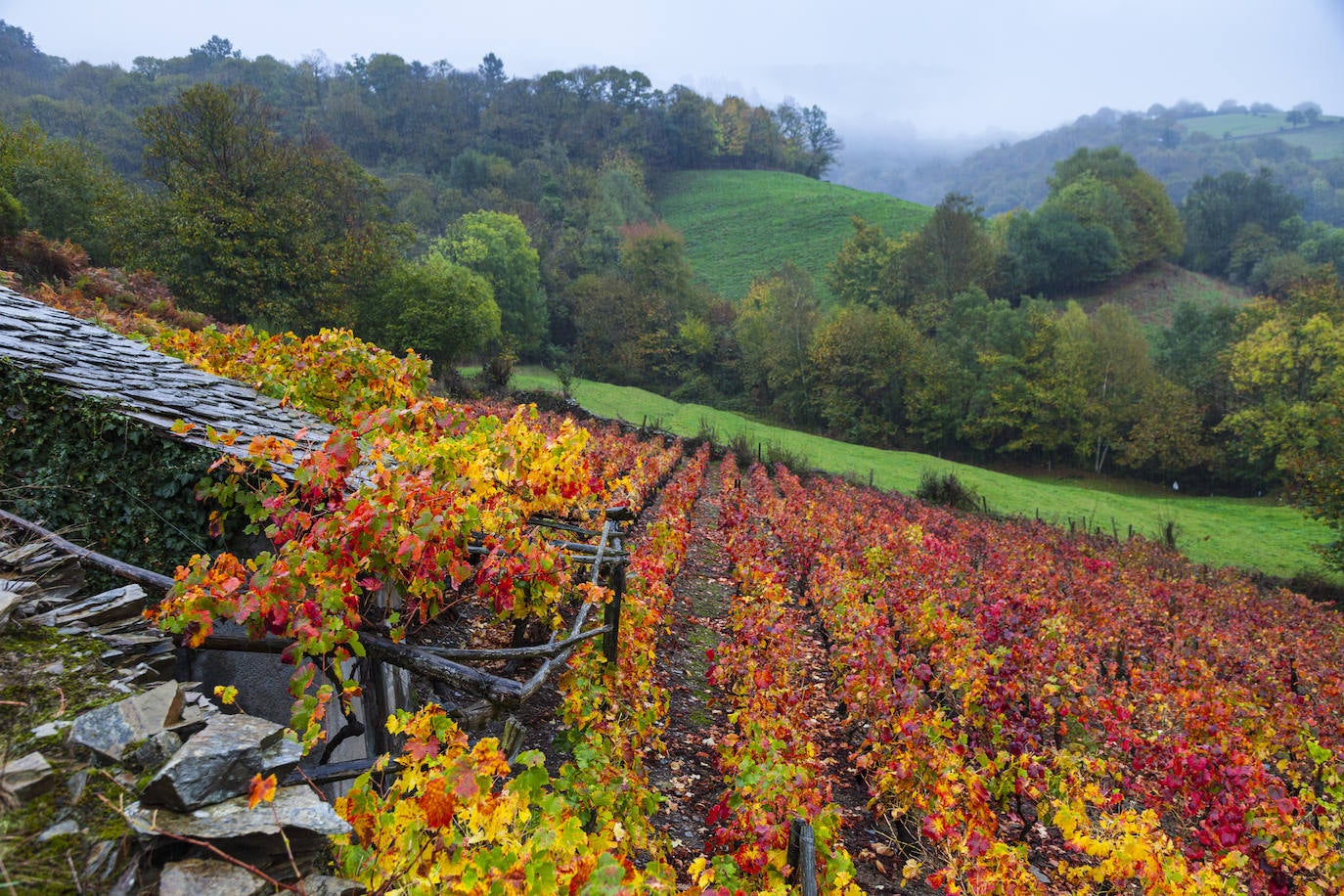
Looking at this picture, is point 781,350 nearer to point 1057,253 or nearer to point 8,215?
point 1057,253

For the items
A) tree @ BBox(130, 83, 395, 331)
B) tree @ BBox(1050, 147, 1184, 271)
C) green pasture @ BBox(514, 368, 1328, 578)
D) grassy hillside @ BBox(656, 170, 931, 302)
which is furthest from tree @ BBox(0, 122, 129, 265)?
tree @ BBox(1050, 147, 1184, 271)

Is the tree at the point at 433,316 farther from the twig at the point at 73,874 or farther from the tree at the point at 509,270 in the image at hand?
the twig at the point at 73,874

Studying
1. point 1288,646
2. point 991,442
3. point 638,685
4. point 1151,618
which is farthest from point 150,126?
point 991,442

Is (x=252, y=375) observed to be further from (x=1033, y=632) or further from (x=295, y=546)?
(x=1033, y=632)

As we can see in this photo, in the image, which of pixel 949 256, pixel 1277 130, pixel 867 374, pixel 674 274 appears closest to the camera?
pixel 867 374

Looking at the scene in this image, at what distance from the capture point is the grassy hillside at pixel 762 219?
216 feet

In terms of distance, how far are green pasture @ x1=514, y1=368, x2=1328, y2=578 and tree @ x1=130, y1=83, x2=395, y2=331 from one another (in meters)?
9.31

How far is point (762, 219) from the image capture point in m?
73.9

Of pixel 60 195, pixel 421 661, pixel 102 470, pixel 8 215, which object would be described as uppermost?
pixel 60 195

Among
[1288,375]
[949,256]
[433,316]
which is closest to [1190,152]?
[949,256]

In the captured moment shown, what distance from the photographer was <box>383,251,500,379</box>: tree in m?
31.0

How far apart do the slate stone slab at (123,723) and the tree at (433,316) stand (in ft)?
93.7

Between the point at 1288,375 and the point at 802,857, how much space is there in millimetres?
44721

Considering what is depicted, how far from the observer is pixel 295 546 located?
9.52 feet
